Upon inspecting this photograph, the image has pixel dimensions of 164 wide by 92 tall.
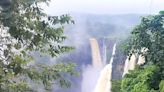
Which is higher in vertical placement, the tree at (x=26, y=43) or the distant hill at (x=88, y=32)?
the tree at (x=26, y=43)

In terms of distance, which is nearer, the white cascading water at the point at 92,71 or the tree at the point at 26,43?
the tree at the point at 26,43

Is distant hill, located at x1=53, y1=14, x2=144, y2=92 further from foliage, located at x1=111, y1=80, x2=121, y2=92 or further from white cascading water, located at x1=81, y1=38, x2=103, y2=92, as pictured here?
foliage, located at x1=111, y1=80, x2=121, y2=92

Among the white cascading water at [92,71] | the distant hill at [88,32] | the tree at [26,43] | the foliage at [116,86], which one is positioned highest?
the tree at [26,43]

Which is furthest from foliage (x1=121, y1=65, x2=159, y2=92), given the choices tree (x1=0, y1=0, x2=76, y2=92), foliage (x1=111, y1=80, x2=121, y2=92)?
tree (x1=0, y1=0, x2=76, y2=92)

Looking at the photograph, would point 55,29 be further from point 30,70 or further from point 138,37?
point 138,37

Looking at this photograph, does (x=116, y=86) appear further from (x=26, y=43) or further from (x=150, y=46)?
(x=26, y=43)

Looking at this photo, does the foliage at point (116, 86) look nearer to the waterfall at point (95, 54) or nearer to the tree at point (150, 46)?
the tree at point (150, 46)

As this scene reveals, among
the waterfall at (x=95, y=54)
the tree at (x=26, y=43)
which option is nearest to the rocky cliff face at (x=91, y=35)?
the waterfall at (x=95, y=54)
